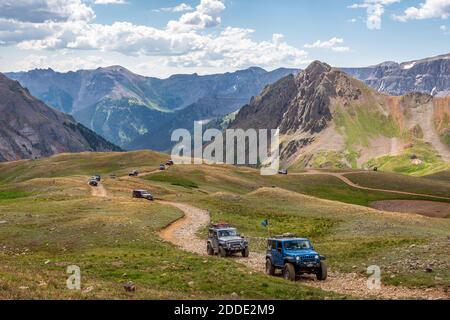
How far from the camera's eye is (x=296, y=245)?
3450cm

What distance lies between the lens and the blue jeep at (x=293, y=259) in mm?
32500

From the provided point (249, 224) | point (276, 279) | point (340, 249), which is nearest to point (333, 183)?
point (249, 224)

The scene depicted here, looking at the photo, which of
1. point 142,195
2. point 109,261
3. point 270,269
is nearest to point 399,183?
point 142,195

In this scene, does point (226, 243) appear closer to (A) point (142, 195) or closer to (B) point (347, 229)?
(B) point (347, 229)

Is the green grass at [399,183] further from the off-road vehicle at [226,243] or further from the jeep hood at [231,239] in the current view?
the jeep hood at [231,239]

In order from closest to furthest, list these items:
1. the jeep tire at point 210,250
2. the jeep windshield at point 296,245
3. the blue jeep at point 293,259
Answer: the blue jeep at point 293,259 → the jeep windshield at point 296,245 → the jeep tire at point 210,250

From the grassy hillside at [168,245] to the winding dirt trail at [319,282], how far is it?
1.28 meters

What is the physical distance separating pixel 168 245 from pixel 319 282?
18.5 meters

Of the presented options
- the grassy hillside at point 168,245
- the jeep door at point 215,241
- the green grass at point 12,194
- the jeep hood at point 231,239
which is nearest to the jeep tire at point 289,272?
the grassy hillside at point 168,245

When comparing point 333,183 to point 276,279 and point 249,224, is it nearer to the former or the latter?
point 249,224

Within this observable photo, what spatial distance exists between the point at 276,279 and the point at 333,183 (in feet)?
472

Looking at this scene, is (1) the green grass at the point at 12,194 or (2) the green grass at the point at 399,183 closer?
(1) the green grass at the point at 12,194

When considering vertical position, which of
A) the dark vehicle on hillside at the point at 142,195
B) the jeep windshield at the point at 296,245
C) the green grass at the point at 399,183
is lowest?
the green grass at the point at 399,183

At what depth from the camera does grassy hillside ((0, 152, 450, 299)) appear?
27.6 metres
